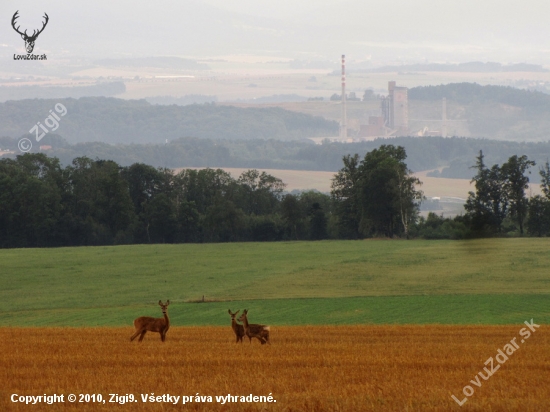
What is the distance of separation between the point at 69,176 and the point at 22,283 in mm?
71496

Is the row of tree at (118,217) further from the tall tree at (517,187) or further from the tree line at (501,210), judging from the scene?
the tall tree at (517,187)

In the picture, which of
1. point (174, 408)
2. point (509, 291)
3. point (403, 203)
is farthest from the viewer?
point (403, 203)

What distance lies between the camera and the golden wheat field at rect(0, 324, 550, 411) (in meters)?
15.0

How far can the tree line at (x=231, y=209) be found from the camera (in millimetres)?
111312

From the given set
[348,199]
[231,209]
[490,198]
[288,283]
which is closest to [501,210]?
[490,198]

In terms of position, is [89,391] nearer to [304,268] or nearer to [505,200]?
[304,268]

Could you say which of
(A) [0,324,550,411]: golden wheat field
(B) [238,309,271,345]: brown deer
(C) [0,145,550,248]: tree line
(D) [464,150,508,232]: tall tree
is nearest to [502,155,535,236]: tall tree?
(C) [0,145,550,248]: tree line

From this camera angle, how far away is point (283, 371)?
62.0 feet

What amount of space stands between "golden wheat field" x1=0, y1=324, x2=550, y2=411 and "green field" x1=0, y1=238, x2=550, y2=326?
13964 mm

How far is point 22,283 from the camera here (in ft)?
213

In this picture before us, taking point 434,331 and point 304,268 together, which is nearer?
point 434,331

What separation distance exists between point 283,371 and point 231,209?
101 m

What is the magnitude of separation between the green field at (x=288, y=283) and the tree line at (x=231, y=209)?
12902 mm

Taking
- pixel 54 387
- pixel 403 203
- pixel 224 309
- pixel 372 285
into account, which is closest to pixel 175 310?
pixel 224 309
